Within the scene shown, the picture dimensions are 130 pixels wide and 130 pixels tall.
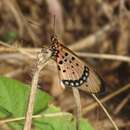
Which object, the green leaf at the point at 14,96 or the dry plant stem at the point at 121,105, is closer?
the green leaf at the point at 14,96

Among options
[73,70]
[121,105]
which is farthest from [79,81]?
[121,105]

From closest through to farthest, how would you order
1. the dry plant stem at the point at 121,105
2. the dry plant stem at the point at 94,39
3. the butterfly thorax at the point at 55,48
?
the butterfly thorax at the point at 55,48
the dry plant stem at the point at 121,105
the dry plant stem at the point at 94,39

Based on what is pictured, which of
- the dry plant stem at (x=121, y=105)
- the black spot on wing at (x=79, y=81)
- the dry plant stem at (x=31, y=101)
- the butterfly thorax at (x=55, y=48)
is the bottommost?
the dry plant stem at (x=31, y=101)

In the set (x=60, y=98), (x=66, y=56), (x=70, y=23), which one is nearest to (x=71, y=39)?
(x=70, y=23)

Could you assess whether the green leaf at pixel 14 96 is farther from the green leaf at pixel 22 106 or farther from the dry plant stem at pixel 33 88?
the dry plant stem at pixel 33 88

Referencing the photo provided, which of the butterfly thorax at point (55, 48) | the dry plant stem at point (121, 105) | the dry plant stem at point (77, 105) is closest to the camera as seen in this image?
the butterfly thorax at point (55, 48)

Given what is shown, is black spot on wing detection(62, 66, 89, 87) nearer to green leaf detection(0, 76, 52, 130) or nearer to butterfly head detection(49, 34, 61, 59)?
butterfly head detection(49, 34, 61, 59)

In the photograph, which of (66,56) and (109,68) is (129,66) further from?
(66,56)

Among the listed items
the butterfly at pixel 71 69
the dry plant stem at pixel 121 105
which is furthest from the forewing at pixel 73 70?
the dry plant stem at pixel 121 105

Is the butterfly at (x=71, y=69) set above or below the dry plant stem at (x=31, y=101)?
above
